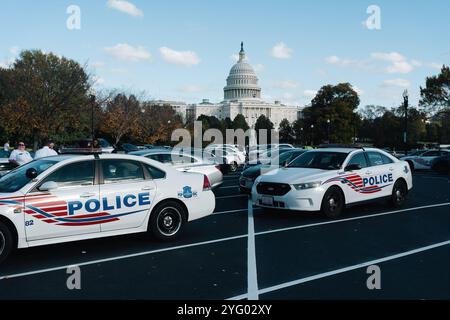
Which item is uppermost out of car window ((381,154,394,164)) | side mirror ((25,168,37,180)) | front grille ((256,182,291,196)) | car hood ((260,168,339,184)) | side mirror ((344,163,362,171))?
side mirror ((25,168,37,180))

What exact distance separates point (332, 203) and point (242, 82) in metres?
148

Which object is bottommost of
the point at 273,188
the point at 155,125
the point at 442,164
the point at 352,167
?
the point at 442,164

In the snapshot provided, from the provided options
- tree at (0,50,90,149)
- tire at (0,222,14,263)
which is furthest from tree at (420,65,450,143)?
tire at (0,222,14,263)

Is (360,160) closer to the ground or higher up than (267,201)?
higher up

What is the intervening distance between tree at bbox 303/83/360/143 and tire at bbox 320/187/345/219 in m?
57.8

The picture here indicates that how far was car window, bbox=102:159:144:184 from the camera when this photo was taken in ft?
23.9

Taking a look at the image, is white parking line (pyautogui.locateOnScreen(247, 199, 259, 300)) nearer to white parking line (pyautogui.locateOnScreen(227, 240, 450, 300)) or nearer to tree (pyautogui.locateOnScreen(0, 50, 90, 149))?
white parking line (pyautogui.locateOnScreen(227, 240, 450, 300))

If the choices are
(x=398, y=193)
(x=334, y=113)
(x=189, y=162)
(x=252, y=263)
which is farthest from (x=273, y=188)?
(x=334, y=113)

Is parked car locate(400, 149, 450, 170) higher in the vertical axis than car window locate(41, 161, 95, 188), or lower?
lower

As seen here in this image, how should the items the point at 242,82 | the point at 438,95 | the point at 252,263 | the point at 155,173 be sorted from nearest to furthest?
the point at 252,263
the point at 155,173
the point at 438,95
the point at 242,82

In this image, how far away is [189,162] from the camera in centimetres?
1378

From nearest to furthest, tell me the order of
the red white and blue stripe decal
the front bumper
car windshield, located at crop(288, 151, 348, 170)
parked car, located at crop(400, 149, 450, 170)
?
the front bumper
the red white and blue stripe decal
car windshield, located at crop(288, 151, 348, 170)
parked car, located at crop(400, 149, 450, 170)

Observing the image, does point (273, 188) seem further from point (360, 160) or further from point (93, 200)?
point (93, 200)

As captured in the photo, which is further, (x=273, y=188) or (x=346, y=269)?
(x=273, y=188)
